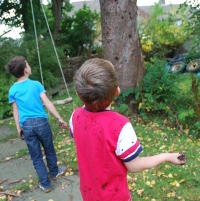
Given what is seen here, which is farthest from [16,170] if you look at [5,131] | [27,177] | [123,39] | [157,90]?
[123,39]

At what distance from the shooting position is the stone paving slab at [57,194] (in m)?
3.10

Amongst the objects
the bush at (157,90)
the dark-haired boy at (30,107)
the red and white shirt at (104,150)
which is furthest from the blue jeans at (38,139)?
the bush at (157,90)

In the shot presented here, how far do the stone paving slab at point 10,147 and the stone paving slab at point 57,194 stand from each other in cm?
166

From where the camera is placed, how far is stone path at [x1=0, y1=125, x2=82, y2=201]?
3.15 m

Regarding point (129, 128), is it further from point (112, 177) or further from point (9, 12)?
point (9, 12)

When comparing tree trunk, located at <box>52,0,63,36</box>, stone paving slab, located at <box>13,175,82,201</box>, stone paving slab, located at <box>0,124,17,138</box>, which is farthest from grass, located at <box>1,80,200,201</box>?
tree trunk, located at <box>52,0,63,36</box>

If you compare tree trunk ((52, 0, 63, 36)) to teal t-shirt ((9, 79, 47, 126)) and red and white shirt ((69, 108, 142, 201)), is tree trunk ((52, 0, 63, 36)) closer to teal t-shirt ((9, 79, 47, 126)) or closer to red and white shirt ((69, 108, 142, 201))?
teal t-shirt ((9, 79, 47, 126))

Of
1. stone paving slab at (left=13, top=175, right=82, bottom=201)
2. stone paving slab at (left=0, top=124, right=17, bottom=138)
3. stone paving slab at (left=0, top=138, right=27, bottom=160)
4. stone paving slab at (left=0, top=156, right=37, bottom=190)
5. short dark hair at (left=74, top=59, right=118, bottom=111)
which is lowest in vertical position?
stone paving slab at (left=0, top=124, right=17, bottom=138)

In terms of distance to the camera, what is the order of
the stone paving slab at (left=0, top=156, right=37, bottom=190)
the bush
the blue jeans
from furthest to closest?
the bush
the stone paving slab at (left=0, top=156, right=37, bottom=190)
the blue jeans

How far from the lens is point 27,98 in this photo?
293cm

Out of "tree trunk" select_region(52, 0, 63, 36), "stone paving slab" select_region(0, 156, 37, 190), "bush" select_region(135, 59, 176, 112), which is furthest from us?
"tree trunk" select_region(52, 0, 63, 36)

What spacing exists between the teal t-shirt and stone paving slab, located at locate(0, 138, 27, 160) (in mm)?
2063

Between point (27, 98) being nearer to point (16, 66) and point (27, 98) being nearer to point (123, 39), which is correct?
point (16, 66)

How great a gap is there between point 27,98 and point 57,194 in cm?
142
